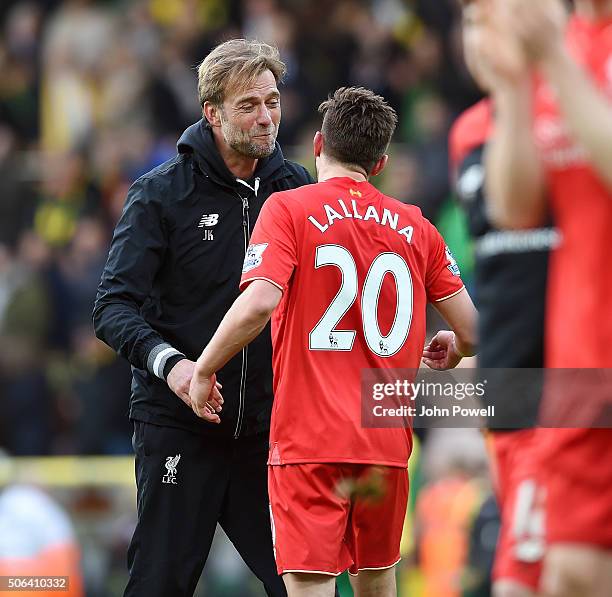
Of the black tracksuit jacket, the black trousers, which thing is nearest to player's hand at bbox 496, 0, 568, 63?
the black tracksuit jacket

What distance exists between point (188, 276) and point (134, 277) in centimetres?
24

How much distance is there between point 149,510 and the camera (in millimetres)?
5773

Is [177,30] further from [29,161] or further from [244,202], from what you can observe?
[244,202]

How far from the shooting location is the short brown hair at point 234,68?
5781 millimetres

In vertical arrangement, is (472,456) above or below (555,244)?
below

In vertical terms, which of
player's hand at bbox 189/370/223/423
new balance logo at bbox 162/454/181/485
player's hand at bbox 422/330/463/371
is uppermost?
player's hand at bbox 422/330/463/371

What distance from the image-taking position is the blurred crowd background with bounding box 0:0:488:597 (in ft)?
39.3

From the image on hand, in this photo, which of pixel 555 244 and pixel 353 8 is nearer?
pixel 555 244

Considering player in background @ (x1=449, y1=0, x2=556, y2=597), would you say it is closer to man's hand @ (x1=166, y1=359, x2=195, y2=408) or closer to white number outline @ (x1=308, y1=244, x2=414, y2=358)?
white number outline @ (x1=308, y1=244, x2=414, y2=358)

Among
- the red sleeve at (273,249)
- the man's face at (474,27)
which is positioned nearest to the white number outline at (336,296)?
the red sleeve at (273,249)

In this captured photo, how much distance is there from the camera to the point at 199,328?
227 inches

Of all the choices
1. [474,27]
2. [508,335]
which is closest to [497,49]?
[474,27]

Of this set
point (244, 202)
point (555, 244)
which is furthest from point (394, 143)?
Answer: point (555, 244)

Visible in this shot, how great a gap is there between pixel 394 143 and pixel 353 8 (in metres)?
2.05
